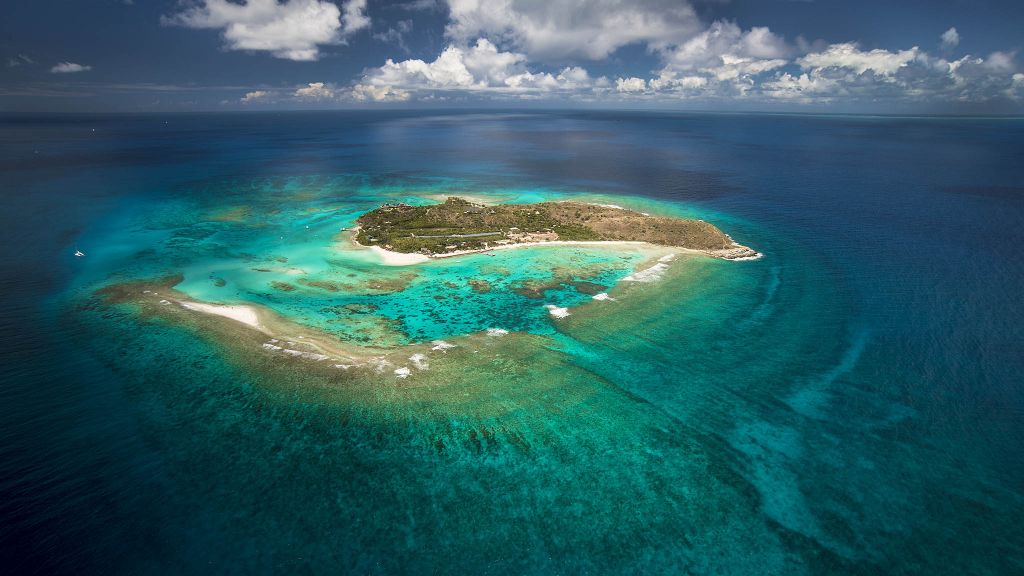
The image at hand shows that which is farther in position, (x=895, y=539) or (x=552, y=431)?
(x=552, y=431)

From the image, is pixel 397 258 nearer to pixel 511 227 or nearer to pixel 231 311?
pixel 511 227

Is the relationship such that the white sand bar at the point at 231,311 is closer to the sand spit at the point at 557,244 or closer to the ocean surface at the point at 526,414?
the ocean surface at the point at 526,414

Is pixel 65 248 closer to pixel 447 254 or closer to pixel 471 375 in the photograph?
pixel 447 254

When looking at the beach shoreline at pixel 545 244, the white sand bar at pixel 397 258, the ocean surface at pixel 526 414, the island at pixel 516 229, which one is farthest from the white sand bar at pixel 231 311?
the island at pixel 516 229

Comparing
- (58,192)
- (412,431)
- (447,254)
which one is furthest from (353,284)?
(58,192)

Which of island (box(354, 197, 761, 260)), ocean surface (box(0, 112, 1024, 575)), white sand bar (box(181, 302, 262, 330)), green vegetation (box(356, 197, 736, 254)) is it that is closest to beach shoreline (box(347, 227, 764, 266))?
island (box(354, 197, 761, 260))
